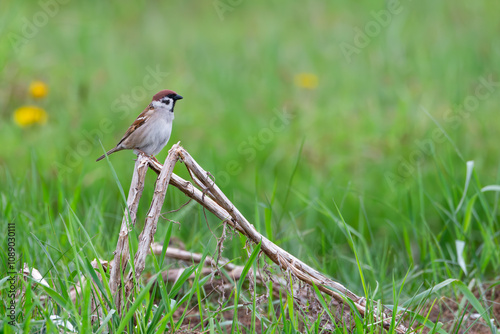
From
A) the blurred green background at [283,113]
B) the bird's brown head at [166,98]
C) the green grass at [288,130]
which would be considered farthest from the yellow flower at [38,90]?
the bird's brown head at [166,98]

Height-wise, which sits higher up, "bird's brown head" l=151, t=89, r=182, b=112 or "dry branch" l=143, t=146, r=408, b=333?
"bird's brown head" l=151, t=89, r=182, b=112

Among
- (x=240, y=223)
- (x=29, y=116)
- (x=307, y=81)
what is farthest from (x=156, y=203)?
(x=307, y=81)

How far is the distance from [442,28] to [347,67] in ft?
5.74

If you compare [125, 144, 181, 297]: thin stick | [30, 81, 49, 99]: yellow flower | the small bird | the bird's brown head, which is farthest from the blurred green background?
[125, 144, 181, 297]: thin stick

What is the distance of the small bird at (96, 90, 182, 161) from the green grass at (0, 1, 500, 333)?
30cm

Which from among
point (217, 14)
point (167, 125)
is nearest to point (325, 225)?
point (167, 125)

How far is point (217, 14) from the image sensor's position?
396 inches

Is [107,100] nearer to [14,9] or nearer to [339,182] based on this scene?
[14,9]

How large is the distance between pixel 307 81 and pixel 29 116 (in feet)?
9.76

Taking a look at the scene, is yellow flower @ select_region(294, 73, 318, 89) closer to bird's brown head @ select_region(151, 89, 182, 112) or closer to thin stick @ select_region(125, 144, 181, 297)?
bird's brown head @ select_region(151, 89, 182, 112)

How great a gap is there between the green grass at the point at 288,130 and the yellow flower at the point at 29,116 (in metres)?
0.11

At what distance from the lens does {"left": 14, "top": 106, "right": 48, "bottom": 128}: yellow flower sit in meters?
6.39

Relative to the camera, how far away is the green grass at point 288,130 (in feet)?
12.6

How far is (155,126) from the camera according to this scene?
3650 millimetres
